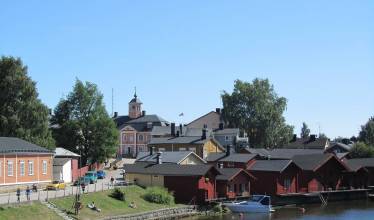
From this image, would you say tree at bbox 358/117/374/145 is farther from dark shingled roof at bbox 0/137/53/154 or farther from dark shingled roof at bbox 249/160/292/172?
dark shingled roof at bbox 0/137/53/154

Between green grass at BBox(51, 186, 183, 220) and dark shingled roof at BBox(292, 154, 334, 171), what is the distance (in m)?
24.2

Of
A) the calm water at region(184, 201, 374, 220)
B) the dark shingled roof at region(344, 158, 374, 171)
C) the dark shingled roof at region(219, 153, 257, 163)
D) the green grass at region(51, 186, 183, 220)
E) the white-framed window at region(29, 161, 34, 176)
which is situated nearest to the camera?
the green grass at region(51, 186, 183, 220)

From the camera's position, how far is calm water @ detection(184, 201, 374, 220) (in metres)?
56.3

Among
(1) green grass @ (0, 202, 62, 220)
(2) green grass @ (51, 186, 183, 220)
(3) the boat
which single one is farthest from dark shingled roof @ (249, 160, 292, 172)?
(1) green grass @ (0, 202, 62, 220)

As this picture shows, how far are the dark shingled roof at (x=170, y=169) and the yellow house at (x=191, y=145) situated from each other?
92.3ft

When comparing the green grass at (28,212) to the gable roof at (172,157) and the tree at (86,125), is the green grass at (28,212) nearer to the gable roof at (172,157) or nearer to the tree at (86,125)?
the gable roof at (172,157)

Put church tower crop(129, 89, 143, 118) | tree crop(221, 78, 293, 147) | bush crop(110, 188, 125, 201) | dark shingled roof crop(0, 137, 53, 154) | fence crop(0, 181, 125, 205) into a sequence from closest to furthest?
fence crop(0, 181, 125, 205) < bush crop(110, 188, 125, 201) < dark shingled roof crop(0, 137, 53, 154) < tree crop(221, 78, 293, 147) < church tower crop(129, 89, 143, 118)

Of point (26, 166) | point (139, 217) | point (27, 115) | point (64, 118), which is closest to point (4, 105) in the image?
point (27, 115)

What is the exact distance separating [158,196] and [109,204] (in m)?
6.78

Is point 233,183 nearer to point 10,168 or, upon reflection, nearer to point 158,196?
point 158,196

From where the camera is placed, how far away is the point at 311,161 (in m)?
75.9

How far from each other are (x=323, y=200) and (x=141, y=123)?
6168 cm

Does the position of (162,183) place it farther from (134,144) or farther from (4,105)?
(134,144)

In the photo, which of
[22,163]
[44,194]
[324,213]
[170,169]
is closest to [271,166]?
[324,213]
